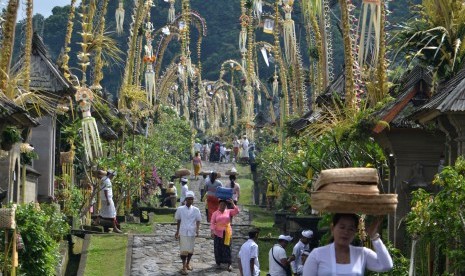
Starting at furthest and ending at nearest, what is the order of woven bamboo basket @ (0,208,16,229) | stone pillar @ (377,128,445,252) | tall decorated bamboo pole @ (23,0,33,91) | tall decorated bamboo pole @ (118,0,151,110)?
tall decorated bamboo pole @ (118,0,151,110) → tall decorated bamboo pole @ (23,0,33,91) → stone pillar @ (377,128,445,252) → woven bamboo basket @ (0,208,16,229)

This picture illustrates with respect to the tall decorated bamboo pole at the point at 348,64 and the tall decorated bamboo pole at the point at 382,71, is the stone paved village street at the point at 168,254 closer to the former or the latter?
the tall decorated bamboo pole at the point at 348,64

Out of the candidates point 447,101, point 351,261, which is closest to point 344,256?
point 351,261

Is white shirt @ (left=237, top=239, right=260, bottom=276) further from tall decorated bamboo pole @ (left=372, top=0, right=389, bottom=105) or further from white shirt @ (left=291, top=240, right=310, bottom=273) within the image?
tall decorated bamboo pole @ (left=372, top=0, right=389, bottom=105)

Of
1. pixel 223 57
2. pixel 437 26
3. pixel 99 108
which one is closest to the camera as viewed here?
pixel 437 26

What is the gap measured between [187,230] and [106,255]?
200cm

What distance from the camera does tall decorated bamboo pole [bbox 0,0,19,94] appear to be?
22.7 meters

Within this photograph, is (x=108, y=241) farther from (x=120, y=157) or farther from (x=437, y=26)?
(x=437, y=26)

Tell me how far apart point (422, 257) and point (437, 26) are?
3.77 metres

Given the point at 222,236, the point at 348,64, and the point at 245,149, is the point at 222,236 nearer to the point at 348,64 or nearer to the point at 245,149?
the point at 348,64

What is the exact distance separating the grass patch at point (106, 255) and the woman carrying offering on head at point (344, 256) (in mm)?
15782

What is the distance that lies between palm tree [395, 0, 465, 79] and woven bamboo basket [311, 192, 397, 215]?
9.59m

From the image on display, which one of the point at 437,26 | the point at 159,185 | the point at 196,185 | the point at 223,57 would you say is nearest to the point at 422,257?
the point at 437,26

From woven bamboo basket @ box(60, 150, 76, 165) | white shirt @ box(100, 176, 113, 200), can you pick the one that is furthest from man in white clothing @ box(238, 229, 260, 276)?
woven bamboo basket @ box(60, 150, 76, 165)

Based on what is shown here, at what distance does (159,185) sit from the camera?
47.4 meters
